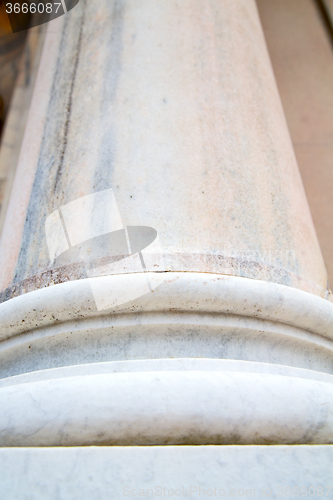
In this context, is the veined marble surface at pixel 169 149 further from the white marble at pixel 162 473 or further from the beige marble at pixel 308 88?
the beige marble at pixel 308 88

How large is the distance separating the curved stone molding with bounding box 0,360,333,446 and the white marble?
0.10 ft

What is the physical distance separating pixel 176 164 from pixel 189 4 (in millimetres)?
792

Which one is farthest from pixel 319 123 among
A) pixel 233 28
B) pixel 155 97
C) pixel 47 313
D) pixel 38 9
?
pixel 47 313

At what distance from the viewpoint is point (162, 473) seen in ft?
2.51

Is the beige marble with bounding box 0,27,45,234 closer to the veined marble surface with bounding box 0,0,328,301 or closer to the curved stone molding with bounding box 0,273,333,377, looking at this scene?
the veined marble surface with bounding box 0,0,328,301

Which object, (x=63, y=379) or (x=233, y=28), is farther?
(x=233, y=28)

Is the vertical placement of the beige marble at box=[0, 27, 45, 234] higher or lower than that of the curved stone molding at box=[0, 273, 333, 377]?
higher

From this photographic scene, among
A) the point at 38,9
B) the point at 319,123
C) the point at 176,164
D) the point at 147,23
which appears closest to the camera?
the point at 176,164

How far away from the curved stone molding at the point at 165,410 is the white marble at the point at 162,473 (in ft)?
0.10

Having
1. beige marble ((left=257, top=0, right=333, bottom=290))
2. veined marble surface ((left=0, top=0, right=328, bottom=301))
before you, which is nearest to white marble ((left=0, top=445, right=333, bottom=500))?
veined marble surface ((left=0, top=0, right=328, bottom=301))

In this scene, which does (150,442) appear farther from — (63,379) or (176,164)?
(176,164)

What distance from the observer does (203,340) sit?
105cm
